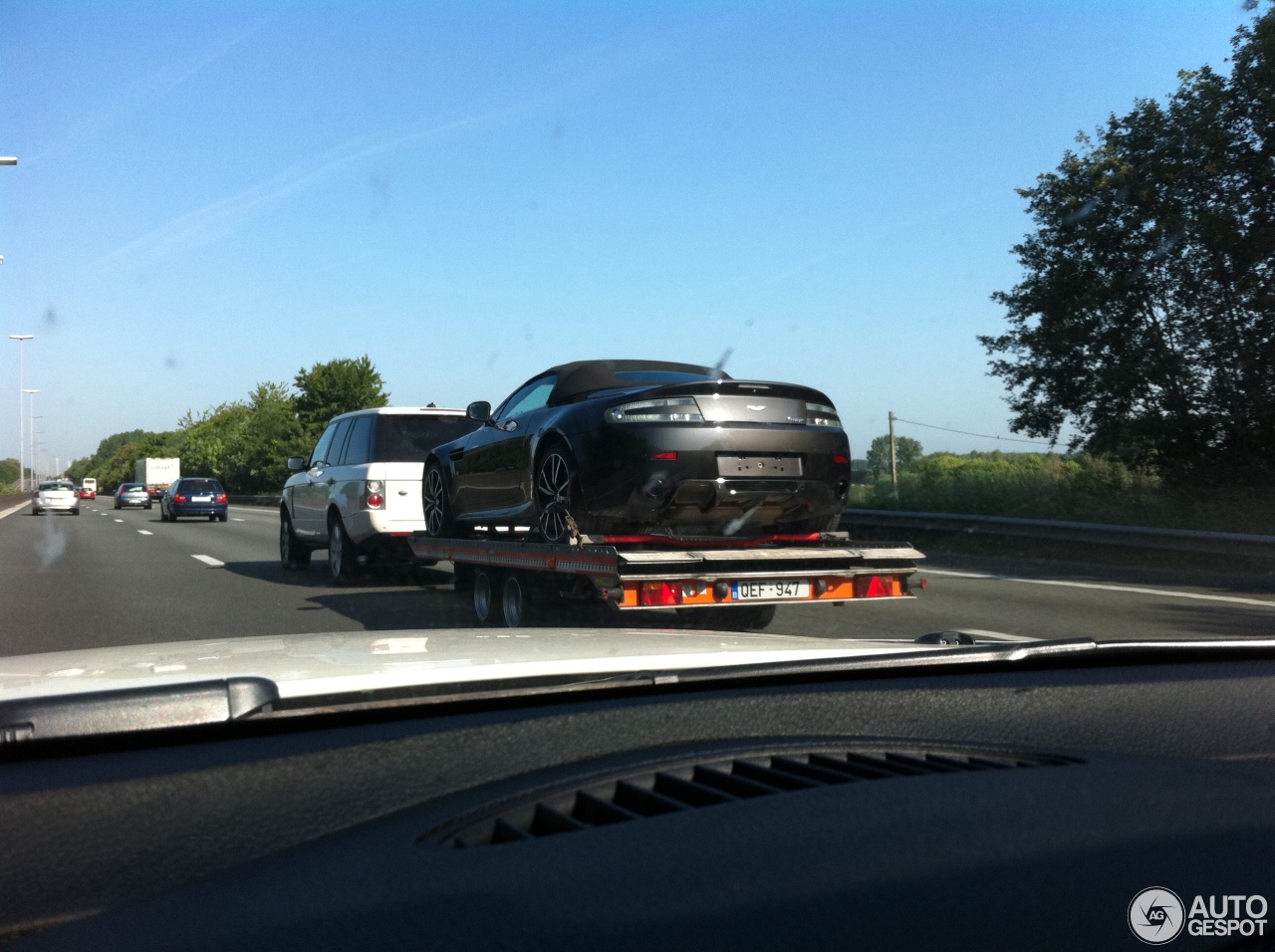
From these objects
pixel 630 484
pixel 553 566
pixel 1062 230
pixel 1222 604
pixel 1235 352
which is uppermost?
pixel 1062 230

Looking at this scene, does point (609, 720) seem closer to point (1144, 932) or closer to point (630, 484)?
point (1144, 932)

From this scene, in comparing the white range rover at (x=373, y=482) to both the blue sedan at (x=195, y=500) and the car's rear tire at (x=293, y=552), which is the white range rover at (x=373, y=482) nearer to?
the car's rear tire at (x=293, y=552)

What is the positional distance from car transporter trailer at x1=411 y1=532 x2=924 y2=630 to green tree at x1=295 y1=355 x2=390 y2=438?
84.5 meters

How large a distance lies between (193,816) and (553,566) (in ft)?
18.7

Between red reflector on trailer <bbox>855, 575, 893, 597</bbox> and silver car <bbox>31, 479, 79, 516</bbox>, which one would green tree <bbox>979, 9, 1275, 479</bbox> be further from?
silver car <bbox>31, 479, 79, 516</bbox>

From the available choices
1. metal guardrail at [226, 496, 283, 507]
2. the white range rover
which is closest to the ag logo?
the white range rover

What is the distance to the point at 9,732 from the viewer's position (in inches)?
77.1

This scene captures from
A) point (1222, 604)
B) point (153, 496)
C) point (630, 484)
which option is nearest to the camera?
point (630, 484)

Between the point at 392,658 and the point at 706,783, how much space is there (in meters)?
1.15

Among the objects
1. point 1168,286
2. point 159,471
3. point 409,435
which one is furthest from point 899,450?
point 409,435

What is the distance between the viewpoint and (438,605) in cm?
1071

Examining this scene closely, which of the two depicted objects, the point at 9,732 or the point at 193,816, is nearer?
the point at 193,816

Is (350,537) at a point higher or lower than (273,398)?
lower

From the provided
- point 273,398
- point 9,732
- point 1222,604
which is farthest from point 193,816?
point 273,398
